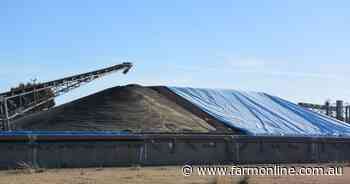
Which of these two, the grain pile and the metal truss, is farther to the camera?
the metal truss

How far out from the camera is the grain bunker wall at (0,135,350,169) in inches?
1499

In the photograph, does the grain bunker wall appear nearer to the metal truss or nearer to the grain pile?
the grain pile

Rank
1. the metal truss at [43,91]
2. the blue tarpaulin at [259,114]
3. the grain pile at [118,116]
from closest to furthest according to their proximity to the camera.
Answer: the grain pile at [118,116] → the blue tarpaulin at [259,114] → the metal truss at [43,91]

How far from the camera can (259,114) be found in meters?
58.6

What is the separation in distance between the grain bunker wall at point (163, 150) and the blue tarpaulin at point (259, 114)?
4.12 m

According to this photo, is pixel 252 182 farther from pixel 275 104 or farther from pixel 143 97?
pixel 275 104

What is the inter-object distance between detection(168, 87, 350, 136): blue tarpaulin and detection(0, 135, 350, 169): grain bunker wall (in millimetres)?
4121

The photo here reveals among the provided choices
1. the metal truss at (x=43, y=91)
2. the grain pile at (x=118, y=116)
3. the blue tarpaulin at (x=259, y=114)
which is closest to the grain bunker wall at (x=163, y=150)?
the blue tarpaulin at (x=259, y=114)

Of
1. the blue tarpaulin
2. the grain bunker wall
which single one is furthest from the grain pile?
the grain bunker wall

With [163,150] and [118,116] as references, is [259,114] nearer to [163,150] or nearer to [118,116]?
[118,116]

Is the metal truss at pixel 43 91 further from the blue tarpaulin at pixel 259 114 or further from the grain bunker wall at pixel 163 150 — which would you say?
the grain bunker wall at pixel 163 150

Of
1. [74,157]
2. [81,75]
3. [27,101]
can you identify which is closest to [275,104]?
[81,75]

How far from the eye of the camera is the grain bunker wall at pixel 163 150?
3806 cm

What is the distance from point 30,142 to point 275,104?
31.2 meters
